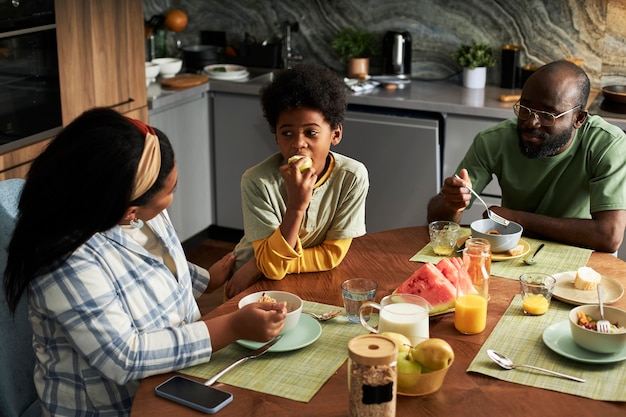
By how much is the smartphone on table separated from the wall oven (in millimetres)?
1858

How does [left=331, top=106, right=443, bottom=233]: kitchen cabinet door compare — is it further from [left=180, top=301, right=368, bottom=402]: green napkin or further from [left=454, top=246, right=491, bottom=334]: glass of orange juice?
[left=180, top=301, right=368, bottom=402]: green napkin

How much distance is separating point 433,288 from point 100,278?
76 centimetres

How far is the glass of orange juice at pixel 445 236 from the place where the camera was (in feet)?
7.82

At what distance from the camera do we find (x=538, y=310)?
1999mm

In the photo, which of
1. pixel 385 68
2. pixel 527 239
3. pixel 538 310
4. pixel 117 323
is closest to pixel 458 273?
pixel 538 310

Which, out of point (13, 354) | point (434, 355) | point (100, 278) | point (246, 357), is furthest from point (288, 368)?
point (13, 354)

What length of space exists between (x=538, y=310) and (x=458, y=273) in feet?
0.67

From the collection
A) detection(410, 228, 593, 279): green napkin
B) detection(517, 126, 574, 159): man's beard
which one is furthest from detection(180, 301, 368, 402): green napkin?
detection(517, 126, 574, 159): man's beard

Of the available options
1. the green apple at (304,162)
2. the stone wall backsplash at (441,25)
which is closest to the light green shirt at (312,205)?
the green apple at (304,162)

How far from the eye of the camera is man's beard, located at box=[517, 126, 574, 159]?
2.62 metres

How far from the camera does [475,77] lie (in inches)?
165

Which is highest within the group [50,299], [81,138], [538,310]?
[81,138]

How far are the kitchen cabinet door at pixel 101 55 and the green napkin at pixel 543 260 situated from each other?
1755 mm

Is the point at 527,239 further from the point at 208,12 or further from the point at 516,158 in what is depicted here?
the point at 208,12
